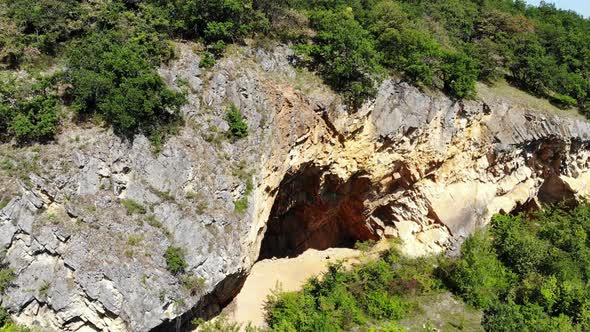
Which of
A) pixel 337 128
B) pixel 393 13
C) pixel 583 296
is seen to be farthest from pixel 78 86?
pixel 583 296

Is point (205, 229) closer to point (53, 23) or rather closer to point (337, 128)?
point (337, 128)

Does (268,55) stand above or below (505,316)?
above

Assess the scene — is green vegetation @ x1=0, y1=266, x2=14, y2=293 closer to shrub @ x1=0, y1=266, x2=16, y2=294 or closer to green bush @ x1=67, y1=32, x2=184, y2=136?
shrub @ x1=0, y1=266, x2=16, y2=294

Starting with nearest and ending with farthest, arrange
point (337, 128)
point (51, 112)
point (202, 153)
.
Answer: point (51, 112) → point (202, 153) → point (337, 128)

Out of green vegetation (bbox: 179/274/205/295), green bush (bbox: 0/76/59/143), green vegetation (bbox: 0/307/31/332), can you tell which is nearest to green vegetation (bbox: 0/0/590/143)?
green bush (bbox: 0/76/59/143)

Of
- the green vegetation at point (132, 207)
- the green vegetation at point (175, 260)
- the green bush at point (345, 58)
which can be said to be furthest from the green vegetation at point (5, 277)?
the green bush at point (345, 58)

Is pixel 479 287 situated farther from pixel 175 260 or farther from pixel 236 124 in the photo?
pixel 175 260
